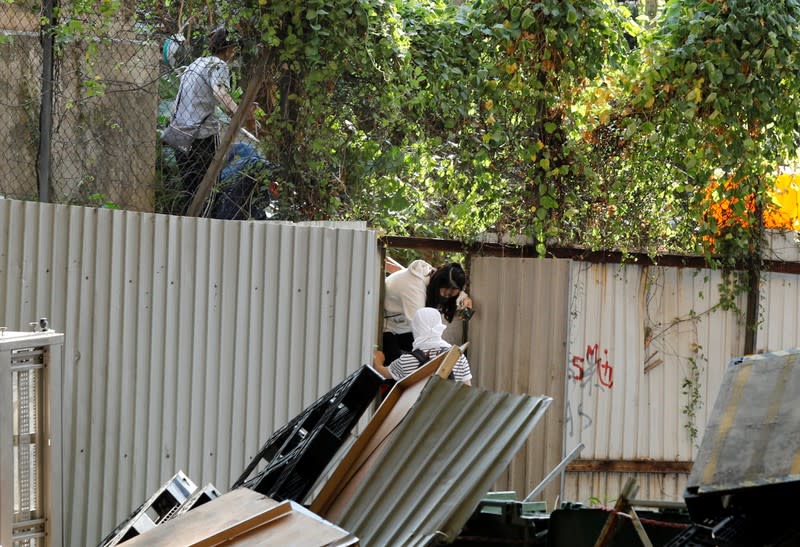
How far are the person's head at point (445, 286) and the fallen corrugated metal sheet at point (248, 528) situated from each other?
432 cm

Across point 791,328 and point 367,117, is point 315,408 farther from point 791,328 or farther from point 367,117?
point 791,328

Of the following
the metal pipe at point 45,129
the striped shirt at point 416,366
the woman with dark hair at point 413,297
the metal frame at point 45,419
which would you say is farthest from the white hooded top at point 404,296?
the metal frame at point 45,419

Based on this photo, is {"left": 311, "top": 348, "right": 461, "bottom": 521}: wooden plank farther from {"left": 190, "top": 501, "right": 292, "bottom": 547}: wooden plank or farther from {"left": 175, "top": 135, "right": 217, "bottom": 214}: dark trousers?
{"left": 175, "top": 135, "right": 217, "bottom": 214}: dark trousers

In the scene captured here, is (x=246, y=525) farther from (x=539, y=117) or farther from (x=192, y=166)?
(x=539, y=117)

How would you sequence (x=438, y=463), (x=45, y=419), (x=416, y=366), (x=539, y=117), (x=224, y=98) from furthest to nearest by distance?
(x=539, y=117) < (x=224, y=98) < (x=416, y=366) < (x=45, y=419) < (x=438, y=463)

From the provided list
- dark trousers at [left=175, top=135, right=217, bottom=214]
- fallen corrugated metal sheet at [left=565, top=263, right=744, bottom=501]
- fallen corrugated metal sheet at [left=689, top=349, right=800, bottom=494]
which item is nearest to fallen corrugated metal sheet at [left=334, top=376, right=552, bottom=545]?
fallen corrugated metal sheet at [left=689, top=349, right=800, bottom=494]

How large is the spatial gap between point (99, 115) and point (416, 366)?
2907 millimetres

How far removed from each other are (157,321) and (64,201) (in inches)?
80.9

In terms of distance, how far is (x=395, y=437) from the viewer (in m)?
3.88

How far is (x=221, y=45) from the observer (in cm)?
741

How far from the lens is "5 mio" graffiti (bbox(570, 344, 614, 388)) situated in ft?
24.0

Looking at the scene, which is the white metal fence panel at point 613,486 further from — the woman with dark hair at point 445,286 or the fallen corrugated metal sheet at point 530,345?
the woman with dark hair at point 445,286

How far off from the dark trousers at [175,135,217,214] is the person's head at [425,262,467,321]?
6.34 ft

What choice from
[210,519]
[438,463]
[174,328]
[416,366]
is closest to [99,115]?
[174,328]
